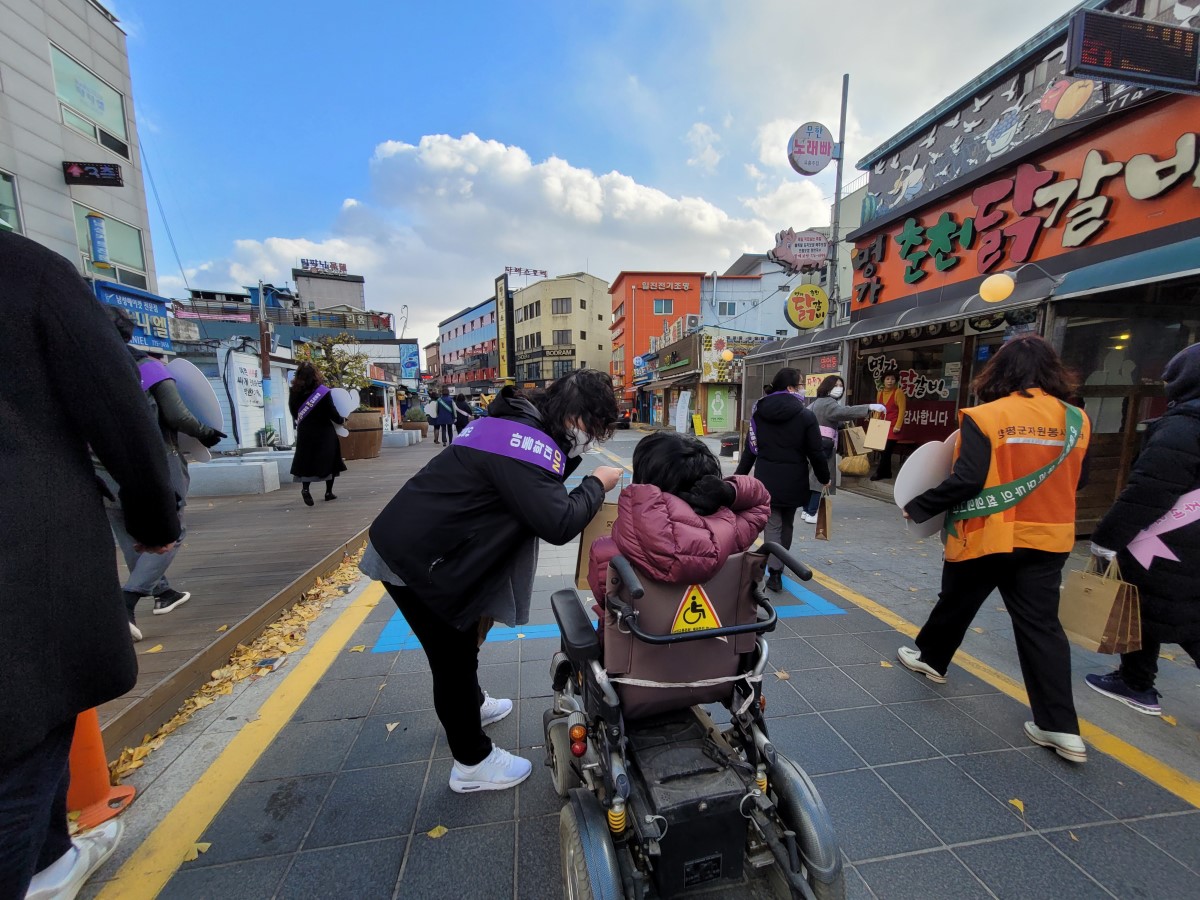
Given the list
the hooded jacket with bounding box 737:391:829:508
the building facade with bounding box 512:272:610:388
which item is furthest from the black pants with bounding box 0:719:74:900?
the building facade with bounding box 512:272:610:388

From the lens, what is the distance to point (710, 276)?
3359 cm

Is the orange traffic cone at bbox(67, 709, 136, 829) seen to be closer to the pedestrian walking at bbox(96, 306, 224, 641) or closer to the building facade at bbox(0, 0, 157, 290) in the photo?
the pedestrian walking at bbox(96, 306, 224, 641)

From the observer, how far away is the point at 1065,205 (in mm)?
5176

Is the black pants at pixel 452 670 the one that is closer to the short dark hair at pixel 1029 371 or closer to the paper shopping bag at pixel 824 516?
the short dark hair at pixel 1029 371

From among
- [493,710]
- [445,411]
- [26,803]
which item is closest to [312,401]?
[493,710]

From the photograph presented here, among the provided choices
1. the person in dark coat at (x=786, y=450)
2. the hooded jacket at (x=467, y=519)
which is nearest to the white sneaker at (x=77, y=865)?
the hooded jacket at (x=467, y=519)

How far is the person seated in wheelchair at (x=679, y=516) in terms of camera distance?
1348 millimetres

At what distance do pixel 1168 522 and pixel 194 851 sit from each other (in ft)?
13.4

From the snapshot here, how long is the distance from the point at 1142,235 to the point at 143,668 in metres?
8.03

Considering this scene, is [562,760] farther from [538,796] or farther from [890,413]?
[890,413]

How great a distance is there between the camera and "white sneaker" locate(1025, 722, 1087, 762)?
6.70 ft

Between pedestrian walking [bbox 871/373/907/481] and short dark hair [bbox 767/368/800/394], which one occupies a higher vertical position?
short dark hair [bbox 767/368/800/394]

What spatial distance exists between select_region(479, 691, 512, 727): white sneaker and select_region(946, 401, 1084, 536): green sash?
2.37 m

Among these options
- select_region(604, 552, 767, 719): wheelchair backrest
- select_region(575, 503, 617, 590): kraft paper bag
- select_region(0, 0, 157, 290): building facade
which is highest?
select_region(0, 0, 157, 290): building facade
